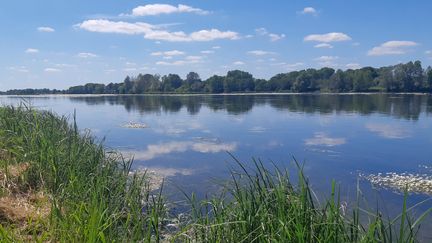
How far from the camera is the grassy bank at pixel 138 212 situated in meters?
4.48

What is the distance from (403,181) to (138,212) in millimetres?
9426

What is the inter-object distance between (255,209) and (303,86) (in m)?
126

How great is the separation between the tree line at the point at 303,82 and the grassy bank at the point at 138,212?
4592 inches

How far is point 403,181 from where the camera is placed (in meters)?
12.4

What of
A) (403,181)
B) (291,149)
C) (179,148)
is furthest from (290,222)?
(179,148)

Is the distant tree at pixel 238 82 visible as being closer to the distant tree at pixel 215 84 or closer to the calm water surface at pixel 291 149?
the distant tree at pixel 215 84

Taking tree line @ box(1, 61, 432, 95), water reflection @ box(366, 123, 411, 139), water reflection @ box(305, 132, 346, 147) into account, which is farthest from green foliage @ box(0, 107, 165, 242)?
tree line @ box(1, 61, 432, 95)

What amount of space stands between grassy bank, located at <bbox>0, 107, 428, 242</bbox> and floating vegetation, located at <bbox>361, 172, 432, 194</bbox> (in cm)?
367

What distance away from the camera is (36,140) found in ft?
31.6

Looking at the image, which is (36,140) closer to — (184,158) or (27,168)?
(27,168)

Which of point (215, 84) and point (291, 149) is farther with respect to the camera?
point (215, 84)

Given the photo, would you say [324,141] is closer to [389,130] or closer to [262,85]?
[389,130]

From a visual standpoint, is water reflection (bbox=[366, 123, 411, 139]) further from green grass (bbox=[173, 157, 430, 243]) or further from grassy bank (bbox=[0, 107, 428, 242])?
green grass (bbox=[173, 157, 430, 243])

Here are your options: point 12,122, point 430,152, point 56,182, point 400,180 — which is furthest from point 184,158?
point 430,152
